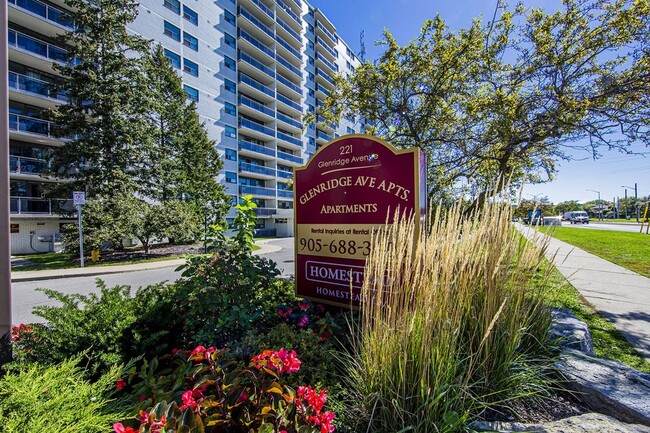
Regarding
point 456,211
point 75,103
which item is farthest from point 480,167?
point 75,103

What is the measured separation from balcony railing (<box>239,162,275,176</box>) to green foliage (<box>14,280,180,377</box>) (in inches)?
1167

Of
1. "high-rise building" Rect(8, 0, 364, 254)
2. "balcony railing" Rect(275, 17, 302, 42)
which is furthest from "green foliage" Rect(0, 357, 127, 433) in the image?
"balcony railing" Rect(275, 17, 302, 42)

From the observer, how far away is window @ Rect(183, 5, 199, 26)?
25727 mm

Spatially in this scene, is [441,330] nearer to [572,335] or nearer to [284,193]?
[572,335]

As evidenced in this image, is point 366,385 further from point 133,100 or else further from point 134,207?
point 133,100

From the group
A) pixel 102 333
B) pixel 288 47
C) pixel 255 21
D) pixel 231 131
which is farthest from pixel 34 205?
pixel 288 47

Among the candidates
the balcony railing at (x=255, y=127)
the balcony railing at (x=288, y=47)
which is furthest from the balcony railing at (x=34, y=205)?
the balcony railing at (x=288, y=47)

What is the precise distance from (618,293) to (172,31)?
32191 millimetres

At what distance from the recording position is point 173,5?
24750 mm

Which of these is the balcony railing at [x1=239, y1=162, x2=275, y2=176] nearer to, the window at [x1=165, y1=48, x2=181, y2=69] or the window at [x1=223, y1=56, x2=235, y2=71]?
the window at [x1=223, y1=56, x2=235, y2=71]

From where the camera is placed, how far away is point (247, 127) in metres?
31.9

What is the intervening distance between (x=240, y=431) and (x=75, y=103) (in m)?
20.8

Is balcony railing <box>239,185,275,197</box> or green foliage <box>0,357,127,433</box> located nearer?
green foliage <box>0,357,127,433</box>

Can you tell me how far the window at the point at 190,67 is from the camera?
25.8m
